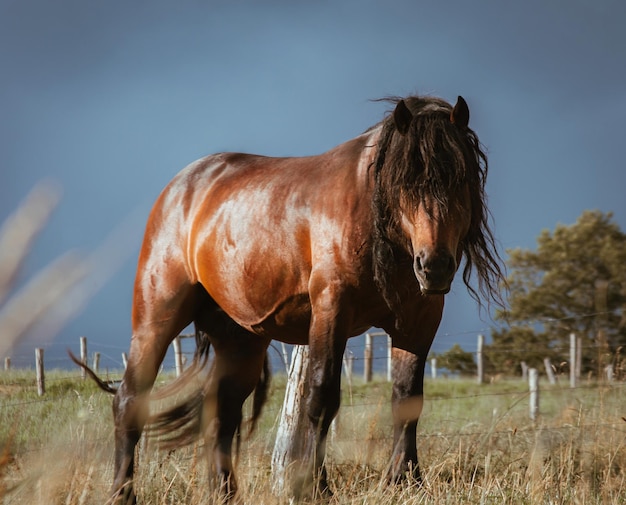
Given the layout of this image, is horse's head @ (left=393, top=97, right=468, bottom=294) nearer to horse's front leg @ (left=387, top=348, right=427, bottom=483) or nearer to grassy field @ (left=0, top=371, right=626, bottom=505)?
grassy field @ (left=0, top=371, right=626, bottom=505)

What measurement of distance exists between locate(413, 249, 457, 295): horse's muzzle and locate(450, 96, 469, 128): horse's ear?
2.56 ft

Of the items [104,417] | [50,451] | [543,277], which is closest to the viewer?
[50,451]

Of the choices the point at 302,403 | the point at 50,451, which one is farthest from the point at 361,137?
the point at 50,451

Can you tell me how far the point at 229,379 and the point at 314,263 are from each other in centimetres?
157

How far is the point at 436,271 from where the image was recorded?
3.43 meters

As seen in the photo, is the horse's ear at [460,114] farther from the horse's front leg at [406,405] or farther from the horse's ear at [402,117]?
the horse's front leg at [406,405]

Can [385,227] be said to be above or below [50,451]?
above

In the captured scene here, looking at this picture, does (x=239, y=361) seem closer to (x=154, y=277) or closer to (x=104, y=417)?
(x=154, y=277)

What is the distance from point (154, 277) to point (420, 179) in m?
2.27

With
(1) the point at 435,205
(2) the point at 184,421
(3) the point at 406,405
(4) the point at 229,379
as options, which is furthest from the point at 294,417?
(1) the point at 435,205

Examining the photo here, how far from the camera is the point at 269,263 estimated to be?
4359 millimetres

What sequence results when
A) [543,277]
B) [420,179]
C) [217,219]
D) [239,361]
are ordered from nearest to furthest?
1. [420,179]
2. [217,219]
3. [239,361]
4. [543,277]

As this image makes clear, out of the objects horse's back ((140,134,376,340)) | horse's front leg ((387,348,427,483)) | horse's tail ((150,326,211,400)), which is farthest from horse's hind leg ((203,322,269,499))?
horse's front leg ((387,348,427,483))

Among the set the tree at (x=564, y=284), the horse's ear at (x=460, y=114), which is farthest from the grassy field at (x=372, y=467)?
the tree at (x=564, y=284)
